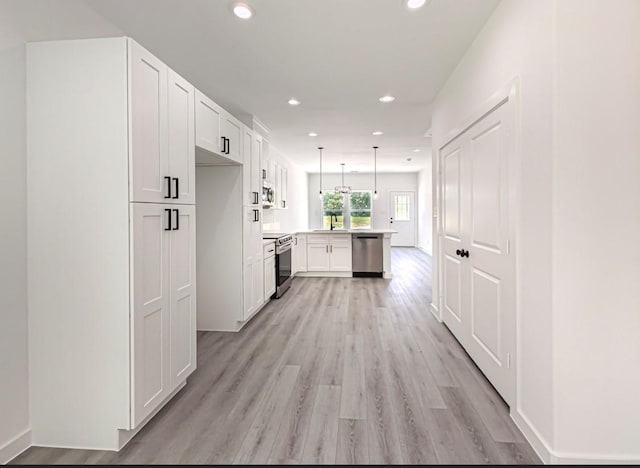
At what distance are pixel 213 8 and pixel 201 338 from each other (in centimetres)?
293

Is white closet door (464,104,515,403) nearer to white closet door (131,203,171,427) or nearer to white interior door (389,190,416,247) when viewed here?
white closet door (131,203,171,427)

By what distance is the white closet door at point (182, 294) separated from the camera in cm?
228

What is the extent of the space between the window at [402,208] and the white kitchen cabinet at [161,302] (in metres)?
10.1

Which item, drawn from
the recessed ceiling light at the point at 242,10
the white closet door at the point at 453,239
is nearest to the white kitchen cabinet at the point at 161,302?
the recessed ceiling light at the point at 242,10

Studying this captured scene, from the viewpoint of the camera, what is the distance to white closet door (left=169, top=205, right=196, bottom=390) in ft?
7.47

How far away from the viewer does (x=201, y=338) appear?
3533mm

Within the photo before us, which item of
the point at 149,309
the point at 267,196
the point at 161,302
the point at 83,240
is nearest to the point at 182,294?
the point at 161,302

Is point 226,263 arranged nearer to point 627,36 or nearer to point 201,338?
point 201,338

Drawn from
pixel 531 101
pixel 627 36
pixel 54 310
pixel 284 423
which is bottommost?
pixel 284 423

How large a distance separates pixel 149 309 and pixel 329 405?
1283 millimetres

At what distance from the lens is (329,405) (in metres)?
2.23

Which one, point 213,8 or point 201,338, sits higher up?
point 213,8

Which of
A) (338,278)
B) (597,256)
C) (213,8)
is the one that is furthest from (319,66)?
(338,278)

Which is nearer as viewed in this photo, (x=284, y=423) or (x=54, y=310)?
(x=54, y=310)
